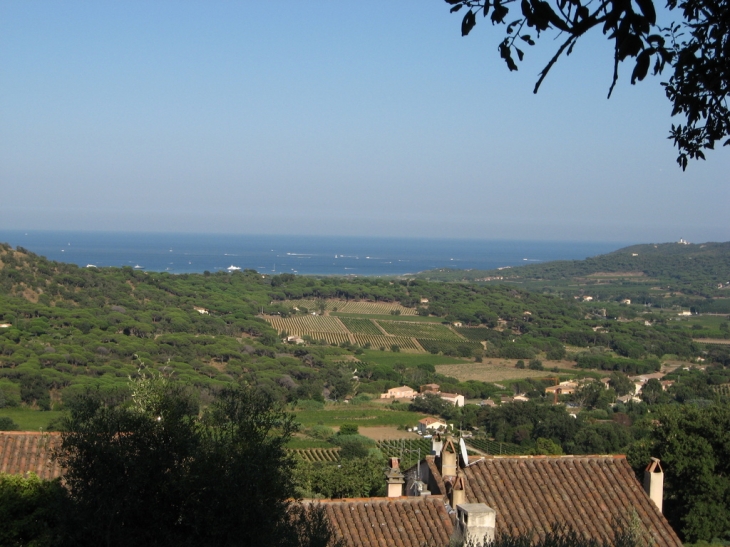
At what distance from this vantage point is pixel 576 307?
79.7 meters

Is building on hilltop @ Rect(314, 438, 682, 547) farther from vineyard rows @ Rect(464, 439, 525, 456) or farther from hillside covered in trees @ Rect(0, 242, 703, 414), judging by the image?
vineyard rows @ Rect(464, 439, 525, 456)

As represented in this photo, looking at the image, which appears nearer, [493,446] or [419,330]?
[493,446]

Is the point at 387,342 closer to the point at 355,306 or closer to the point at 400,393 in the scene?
the point at 400,393

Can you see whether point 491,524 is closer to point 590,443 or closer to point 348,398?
point 590,443

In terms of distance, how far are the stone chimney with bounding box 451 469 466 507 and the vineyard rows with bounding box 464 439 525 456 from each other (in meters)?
20.1

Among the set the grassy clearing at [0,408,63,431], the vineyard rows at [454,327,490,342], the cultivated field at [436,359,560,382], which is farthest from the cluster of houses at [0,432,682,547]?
the vineyard rows at [454,327,490,342]

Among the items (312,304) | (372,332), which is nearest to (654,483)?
(372,332)

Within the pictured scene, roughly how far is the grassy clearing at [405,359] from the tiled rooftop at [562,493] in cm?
4083

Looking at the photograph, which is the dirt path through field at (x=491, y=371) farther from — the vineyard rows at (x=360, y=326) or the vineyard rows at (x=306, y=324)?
the vineyard rows at (x=306, y=324)

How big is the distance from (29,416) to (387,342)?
33.8 meters

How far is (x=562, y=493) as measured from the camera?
7344 millimetres

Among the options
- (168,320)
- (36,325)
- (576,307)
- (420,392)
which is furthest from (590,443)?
(576,307)

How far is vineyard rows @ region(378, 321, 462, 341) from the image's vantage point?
60.0 m

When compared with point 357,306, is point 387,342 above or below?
below
